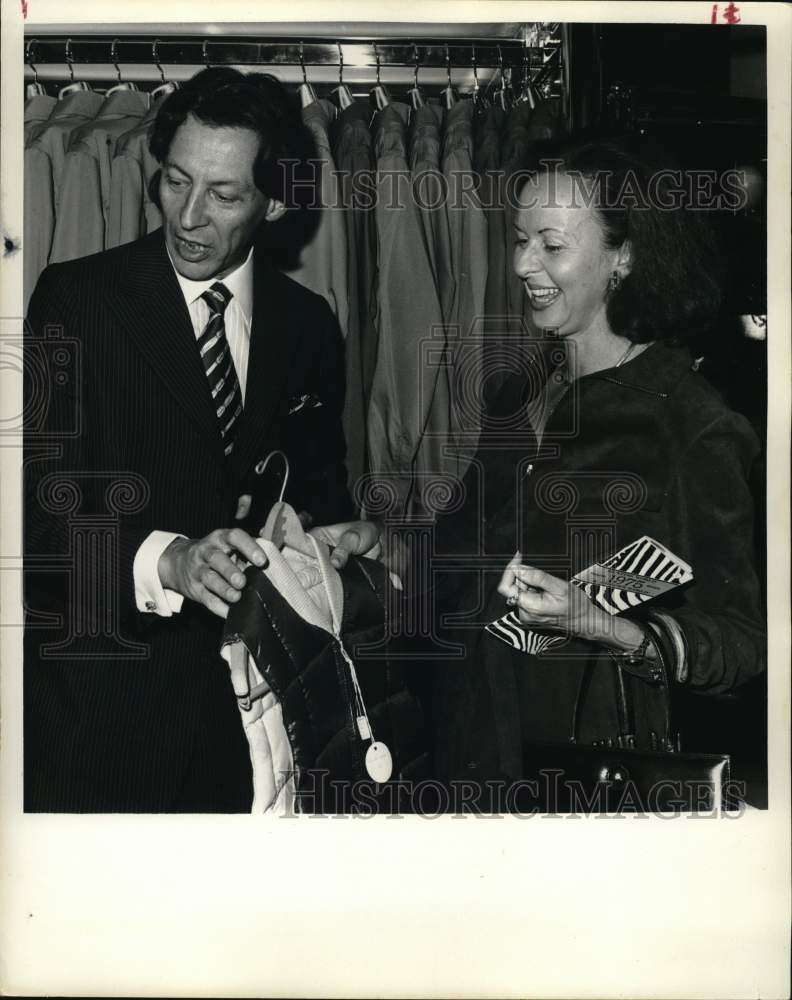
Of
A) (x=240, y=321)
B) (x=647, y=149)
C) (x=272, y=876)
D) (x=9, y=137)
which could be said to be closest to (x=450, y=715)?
(x=272, y=876)

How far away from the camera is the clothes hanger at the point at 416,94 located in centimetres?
179

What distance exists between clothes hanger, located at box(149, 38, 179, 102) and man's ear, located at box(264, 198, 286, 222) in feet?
0.81

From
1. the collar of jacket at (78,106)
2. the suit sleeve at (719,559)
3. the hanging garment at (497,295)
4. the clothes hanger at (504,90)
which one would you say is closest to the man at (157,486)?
the collar of jacket at (78,106)

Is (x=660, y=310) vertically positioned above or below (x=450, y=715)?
above

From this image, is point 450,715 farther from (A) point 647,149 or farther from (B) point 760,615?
(A) point 647,149

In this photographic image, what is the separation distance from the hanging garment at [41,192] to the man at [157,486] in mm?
37

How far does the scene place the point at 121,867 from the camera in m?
1.74

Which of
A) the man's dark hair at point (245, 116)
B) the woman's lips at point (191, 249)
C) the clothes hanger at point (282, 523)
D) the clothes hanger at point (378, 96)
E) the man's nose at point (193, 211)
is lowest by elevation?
the clothes hanger at point (282, 523)

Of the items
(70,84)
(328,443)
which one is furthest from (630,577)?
(70,84)

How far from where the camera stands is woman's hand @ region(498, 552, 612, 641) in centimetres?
173

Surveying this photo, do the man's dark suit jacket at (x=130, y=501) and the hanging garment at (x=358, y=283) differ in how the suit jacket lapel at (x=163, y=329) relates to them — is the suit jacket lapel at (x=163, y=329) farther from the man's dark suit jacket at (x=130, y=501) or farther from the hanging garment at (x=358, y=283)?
the hanging garment at (x=358, y=283)

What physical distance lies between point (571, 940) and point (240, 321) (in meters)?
1.14

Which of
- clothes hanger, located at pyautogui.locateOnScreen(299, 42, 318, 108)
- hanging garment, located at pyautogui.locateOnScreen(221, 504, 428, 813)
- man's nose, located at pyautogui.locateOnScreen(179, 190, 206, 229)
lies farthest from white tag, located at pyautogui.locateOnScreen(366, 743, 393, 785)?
clothes hanger, located at pyautogui.locateOnScreen(299, 42, 318, 108)

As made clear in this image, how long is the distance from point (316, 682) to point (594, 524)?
519 millimetres
